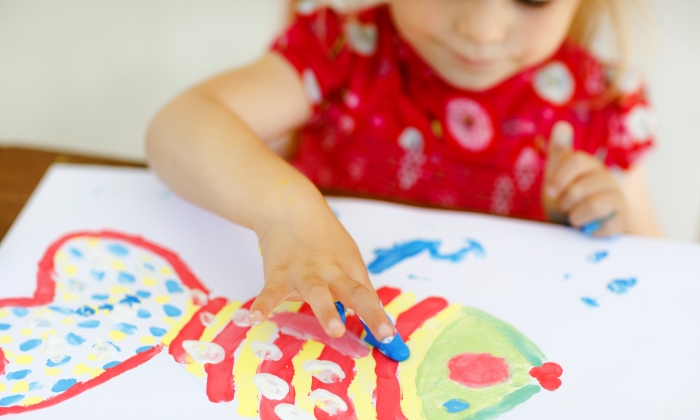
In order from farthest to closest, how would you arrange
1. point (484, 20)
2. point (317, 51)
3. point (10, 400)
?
1. point (317, 51)
2. point (484, 20)
3. point (10, 400)

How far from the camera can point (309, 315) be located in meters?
0.40

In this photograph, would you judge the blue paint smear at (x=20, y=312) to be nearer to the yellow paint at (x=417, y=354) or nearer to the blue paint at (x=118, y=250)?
the blue paint at (x=118, y=250)

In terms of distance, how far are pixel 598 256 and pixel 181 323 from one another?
0.29 metres

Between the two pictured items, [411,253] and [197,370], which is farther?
[411,253]

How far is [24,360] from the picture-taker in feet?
1.15

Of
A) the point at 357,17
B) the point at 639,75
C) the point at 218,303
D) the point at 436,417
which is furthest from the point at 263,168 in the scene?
the point at 639,75

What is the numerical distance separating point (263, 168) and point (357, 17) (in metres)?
0.31

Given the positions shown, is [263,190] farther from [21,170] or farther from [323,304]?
[21,170]

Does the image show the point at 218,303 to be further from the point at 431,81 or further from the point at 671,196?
the point at 671,196

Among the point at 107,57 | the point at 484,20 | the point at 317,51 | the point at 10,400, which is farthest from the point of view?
the point at 107,57

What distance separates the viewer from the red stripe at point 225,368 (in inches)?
13.4

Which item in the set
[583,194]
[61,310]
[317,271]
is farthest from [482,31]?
[61,310]

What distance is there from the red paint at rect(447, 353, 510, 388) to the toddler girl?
18 centimetres

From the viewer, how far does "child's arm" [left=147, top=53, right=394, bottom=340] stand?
37 cm
